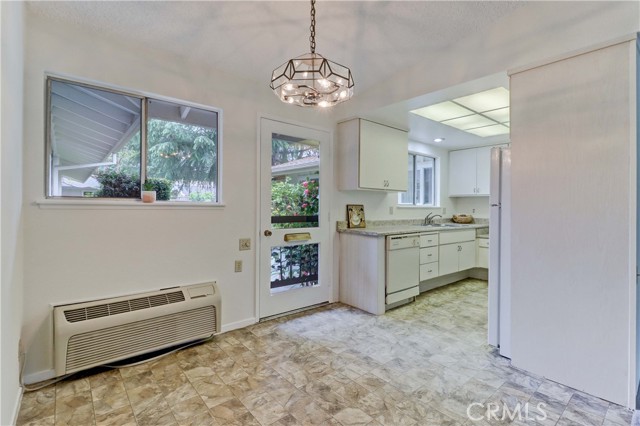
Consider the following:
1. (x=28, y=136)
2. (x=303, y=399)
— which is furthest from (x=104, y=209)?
(x=303, y=399)

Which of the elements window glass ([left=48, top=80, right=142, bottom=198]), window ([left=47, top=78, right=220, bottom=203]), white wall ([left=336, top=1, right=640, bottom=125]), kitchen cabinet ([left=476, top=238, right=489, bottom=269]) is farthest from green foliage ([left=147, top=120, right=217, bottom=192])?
kitchen cabinet ([left=476, top=238, right=489, bottom=269])

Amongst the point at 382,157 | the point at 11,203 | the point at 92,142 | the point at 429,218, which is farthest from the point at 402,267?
the point at 11,203

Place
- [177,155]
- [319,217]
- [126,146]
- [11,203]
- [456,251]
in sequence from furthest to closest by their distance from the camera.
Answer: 1. [456,251]
2. [319,217]
3. [177,155]
4. [126,146]
5. [11,203]

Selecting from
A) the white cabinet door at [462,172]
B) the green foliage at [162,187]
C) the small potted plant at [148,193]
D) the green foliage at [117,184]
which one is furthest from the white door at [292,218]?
the white cabinet door at [462,172]

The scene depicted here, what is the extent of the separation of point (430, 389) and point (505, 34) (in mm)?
2611

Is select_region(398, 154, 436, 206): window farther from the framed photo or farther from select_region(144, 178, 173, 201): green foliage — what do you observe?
select_region(144, 178, 173, 201): green foliage

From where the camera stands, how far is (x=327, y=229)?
3.66 m

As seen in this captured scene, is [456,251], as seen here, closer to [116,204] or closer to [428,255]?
[428,255]

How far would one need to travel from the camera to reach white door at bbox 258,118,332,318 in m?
3.12

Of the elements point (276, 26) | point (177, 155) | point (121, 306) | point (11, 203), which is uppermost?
point (276, 26)

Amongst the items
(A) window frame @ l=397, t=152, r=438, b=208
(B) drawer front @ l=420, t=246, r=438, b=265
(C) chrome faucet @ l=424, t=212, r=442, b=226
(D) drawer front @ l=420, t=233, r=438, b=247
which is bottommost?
(B) drawer front @ l=420, t=246, r=438, b=265

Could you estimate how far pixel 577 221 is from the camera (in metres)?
1.97

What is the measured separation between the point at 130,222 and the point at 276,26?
1.89 m

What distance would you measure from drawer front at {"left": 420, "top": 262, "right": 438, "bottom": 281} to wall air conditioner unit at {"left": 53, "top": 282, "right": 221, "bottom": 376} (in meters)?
2.56
